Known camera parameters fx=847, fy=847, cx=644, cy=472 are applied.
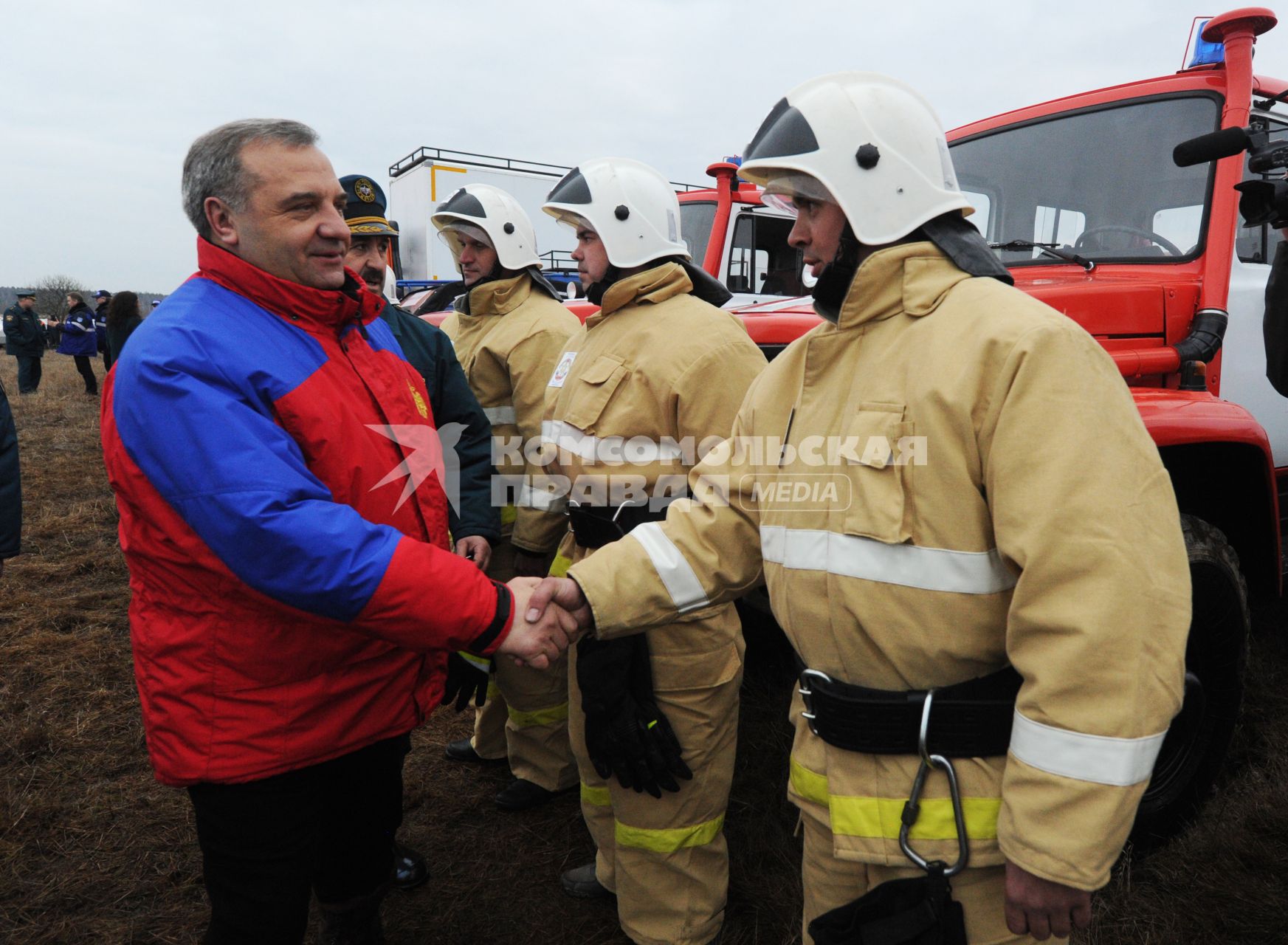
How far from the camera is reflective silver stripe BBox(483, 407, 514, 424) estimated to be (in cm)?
353

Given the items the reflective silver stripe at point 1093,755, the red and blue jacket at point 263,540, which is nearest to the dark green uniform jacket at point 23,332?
the red and blue jacket at point 263,540

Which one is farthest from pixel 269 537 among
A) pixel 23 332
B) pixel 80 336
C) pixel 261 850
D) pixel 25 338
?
pixel 80 336

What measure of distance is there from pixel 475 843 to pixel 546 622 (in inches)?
68.5

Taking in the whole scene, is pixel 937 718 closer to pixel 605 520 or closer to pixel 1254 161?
pixel 605 520

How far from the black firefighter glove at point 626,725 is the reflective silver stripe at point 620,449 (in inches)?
20.8

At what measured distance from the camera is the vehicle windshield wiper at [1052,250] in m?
3.15

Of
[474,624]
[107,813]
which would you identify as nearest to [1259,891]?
[474,624]

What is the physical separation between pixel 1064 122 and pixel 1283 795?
8.47ft

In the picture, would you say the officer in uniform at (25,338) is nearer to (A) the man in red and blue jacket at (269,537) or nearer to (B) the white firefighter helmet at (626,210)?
(B) the white firefighter helmet at (626,210)

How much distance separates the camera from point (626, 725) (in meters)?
2.42

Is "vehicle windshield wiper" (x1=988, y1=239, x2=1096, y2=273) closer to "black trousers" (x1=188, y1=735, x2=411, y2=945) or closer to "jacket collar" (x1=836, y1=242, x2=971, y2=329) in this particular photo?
"jacket collar" (x1=836, y1=242, x2=971, y2=329)

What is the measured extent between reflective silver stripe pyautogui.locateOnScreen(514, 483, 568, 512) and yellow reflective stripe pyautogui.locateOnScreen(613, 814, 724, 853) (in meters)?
1.12

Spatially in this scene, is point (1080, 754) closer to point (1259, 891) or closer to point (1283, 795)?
point (1259, 891)

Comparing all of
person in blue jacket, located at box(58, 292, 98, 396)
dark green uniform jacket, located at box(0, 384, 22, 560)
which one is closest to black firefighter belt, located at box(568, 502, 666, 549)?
dark green uniform jacket, located at box(0, 384, 22, 560)
